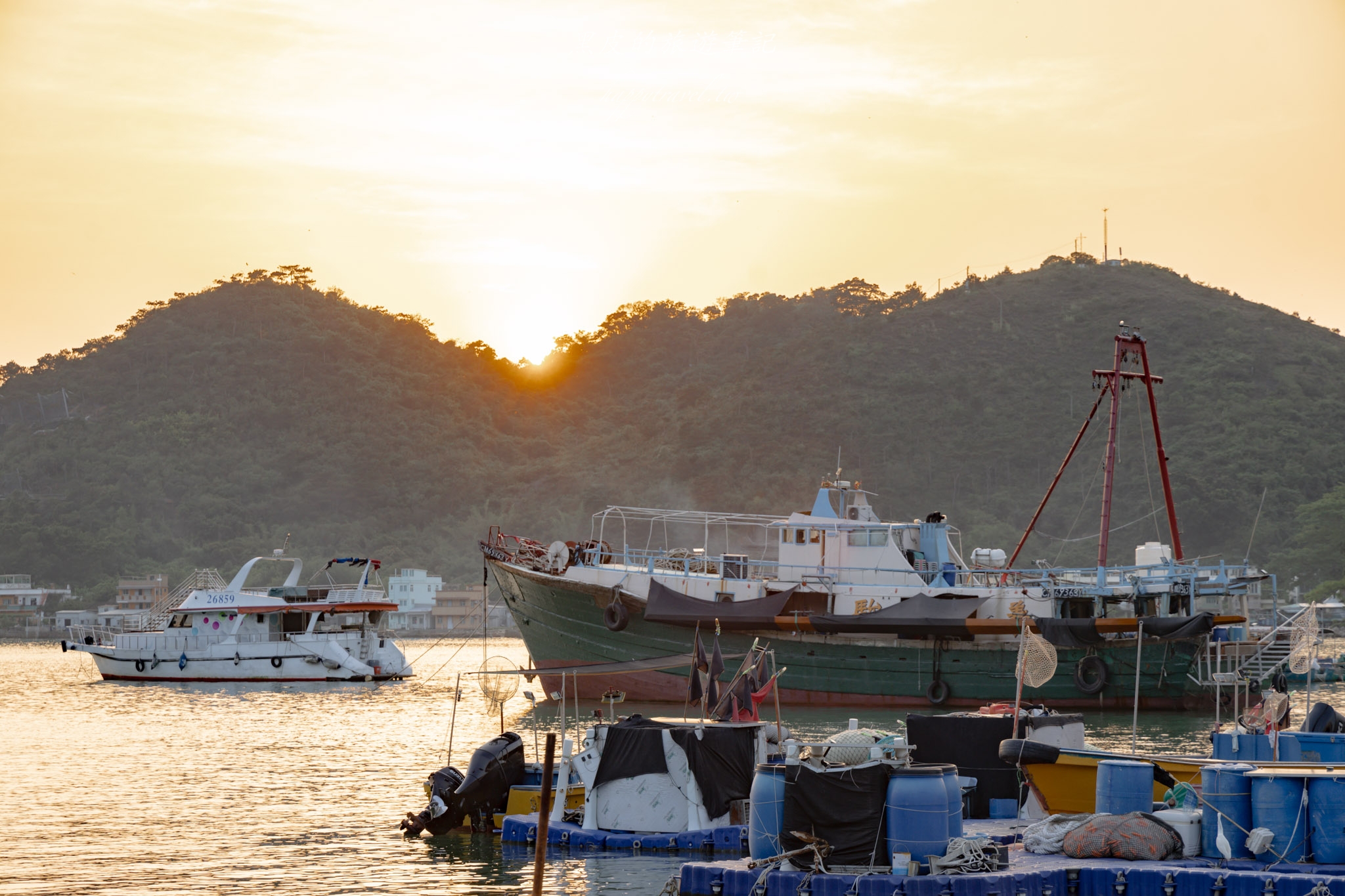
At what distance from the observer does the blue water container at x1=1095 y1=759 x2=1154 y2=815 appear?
579 inches

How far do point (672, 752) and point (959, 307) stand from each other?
156918 mm

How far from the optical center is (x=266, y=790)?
931 inches

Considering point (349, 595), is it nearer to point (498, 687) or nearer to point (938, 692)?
point (938, 692)

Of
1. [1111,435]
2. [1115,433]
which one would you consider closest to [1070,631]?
[1115,433]

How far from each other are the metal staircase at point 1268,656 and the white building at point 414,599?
95.4 metres

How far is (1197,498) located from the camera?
401ft

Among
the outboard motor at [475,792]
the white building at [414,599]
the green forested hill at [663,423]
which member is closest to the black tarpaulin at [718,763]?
the outboard motor at [475,792]

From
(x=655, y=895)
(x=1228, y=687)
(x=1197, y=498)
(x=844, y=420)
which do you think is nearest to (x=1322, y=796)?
(x=655, y=895)

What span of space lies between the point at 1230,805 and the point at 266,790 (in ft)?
51.1

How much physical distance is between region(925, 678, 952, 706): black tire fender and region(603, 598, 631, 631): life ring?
7.56 meters

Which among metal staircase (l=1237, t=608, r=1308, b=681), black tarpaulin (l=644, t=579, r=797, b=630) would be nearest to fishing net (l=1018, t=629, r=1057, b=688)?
black tarpaulin (l=644, t=579, r=797, b=630)

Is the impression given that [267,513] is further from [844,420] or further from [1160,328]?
[1160,328]

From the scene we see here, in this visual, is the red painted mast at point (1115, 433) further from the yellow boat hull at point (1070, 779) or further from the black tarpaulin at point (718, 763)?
the black tarpaulin at point (718, 763)

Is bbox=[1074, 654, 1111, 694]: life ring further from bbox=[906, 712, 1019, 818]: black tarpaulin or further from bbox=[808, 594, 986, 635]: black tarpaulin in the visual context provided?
bbox=[906, 712, 1019, 818]: black tarpaulin
